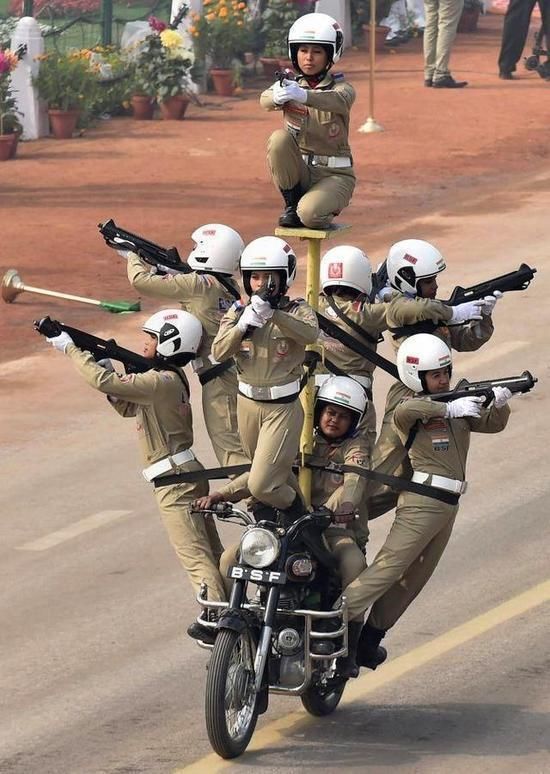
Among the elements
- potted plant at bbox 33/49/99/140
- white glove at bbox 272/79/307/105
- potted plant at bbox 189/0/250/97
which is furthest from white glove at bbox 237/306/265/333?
potted plant at bbox 189/0/250/97

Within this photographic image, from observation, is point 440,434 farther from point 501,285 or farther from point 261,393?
point 501,285

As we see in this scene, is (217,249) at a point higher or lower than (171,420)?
higher

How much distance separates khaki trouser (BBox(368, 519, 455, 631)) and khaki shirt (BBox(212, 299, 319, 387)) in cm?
127

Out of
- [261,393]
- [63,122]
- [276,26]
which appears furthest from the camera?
[276,26]

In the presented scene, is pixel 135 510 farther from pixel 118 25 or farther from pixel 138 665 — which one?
pixel 118 25

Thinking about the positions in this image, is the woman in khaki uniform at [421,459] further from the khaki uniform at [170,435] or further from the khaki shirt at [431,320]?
the khaki uniform at [170,435]

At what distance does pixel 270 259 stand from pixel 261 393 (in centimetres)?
80

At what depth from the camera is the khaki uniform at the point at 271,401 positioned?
1052cm

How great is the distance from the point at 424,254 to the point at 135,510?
14.3 ft

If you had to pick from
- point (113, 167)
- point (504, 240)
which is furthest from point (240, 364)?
point (113, 167)

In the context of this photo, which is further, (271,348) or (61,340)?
(61,340)

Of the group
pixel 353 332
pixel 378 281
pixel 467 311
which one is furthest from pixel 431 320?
pixel 378 281

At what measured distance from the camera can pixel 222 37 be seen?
108 ft

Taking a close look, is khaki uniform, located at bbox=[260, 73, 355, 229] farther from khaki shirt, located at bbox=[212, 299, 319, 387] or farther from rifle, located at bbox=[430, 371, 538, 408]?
rifle, located at bbox=[430, 371, 538, 408]
